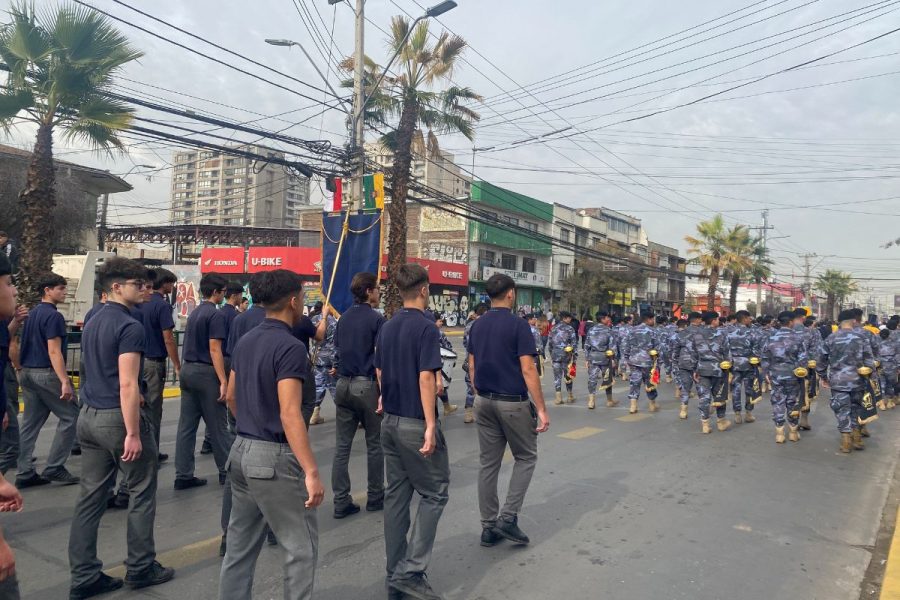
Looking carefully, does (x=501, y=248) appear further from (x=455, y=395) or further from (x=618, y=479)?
(x=618, y=479)

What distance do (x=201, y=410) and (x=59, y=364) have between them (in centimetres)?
130

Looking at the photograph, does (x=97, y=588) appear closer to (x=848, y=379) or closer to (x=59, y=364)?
(x=59, y=364)

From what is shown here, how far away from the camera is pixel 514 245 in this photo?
44.6 m

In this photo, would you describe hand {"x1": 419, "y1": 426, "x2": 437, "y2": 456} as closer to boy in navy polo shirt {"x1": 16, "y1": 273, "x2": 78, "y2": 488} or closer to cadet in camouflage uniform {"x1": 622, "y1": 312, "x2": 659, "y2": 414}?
boy in navy polo shirt {"x1": 16, "y1": 273, "x2": 78, "y2": 488}

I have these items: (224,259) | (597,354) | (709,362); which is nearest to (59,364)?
(709,362)

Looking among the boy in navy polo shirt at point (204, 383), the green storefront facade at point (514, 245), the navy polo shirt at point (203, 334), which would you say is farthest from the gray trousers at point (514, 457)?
the green storefront facade at point (514, 245)

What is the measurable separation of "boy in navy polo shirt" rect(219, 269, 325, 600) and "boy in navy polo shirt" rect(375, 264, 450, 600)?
2.58 ft

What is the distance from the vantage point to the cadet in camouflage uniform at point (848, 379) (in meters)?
7.96

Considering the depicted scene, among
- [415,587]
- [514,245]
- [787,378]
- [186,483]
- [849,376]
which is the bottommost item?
[186,483]

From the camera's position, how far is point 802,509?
219 inches

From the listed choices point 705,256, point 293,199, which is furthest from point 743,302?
point 293,199

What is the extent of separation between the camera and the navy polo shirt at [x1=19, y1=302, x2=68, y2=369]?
5656mm

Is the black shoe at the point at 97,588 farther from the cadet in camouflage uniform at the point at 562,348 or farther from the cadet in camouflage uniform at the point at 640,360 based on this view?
the cadet in camouflage uniform at the point at 562,348

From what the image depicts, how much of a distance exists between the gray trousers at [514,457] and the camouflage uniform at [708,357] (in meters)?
5.55
